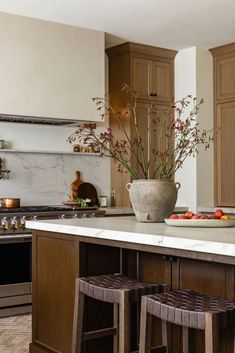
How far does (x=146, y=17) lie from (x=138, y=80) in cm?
104

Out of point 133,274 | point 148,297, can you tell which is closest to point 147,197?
point 133,274

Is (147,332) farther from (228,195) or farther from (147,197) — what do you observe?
(228,195)

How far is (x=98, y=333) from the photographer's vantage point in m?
3.06

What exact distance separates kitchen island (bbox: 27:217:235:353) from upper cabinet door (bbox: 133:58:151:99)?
3104 millimetres

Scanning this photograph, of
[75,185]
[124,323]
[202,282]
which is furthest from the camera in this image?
[75,185]

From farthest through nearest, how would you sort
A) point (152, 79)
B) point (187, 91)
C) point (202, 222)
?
point (187, 91) → point (152, 79) → point (202, 222)

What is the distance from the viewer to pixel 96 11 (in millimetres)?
5227

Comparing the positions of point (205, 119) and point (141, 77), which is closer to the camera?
point (141, 77)

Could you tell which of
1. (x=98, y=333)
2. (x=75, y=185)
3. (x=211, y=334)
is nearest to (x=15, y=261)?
(x=75, y=185)

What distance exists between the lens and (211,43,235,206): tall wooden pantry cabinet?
21.1 feet

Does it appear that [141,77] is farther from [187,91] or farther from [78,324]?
[78,324]

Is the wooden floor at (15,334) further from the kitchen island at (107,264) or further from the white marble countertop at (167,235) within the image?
the white marble countertop at (167,235)

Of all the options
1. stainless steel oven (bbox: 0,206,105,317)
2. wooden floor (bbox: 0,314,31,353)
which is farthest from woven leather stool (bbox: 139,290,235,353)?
stainless steel oven (bbox: 0,206,105,317)

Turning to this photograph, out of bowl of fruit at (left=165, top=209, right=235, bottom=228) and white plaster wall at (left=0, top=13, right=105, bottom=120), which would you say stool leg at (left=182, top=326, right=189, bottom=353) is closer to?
bowl of fruit at (left=165, top=209, right=235, bottom=228)
